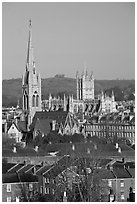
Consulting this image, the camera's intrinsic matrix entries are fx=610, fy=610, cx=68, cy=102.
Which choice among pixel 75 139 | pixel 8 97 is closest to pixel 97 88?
pixel 8 97

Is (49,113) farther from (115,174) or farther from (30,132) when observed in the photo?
(115,174)

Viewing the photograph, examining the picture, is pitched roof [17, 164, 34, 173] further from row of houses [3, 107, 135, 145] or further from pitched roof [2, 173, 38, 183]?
row of houses [3, 107, 135, 145]

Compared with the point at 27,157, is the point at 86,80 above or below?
above

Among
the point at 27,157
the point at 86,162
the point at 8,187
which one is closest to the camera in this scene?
the point at 8,187

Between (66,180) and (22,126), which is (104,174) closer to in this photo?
(66,180)

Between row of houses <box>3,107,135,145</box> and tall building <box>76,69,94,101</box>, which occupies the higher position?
tall building <box>76,69,94,101</box>

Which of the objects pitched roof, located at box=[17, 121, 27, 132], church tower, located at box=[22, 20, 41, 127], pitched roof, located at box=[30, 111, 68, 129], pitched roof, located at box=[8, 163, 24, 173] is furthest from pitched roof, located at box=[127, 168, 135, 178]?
church tower, located at box=[22, 20, 41, 127]

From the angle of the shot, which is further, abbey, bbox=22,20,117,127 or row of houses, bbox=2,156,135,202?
abbey, bbox=22,20,117,127

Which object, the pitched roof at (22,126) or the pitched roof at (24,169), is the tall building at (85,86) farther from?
the pitched roof at (24,169)
